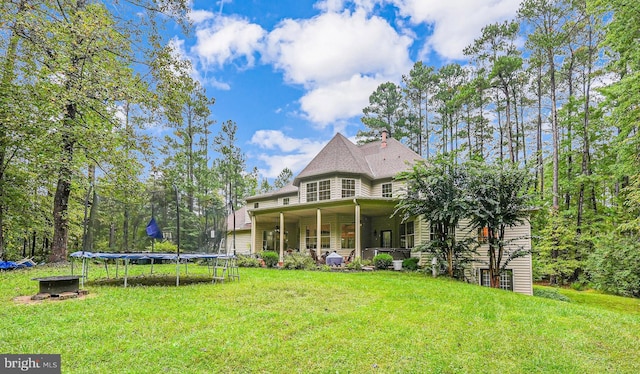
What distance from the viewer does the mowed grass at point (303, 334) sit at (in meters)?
3.63

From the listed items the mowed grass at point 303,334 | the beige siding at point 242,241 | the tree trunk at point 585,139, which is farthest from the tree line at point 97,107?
the tree trunk at point 585,139

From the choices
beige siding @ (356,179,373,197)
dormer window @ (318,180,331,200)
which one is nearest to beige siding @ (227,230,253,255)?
dormer window @ (318,180,331,200)

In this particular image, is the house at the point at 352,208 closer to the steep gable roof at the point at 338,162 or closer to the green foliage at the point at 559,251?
the steep gable roof at the point at 338,162

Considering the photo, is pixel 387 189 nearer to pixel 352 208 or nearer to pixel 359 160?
pixel 359 160

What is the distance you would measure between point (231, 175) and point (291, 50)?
56.8 ft

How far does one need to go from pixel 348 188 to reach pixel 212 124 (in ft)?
57.5

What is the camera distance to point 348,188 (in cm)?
1739

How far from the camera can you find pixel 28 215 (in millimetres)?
13844

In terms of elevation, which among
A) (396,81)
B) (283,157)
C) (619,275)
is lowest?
(619,275)

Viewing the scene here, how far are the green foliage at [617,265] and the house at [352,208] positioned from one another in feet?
18.8

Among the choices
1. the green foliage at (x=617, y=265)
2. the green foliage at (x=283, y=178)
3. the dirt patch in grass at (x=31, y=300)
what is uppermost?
the green foliage at (x=283, y=178)

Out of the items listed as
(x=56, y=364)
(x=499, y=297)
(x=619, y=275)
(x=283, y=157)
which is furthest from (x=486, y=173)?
(x=283, y=157)

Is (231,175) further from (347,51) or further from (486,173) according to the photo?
(486,173)

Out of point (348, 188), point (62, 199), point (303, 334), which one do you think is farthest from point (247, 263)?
point (303, 334)
